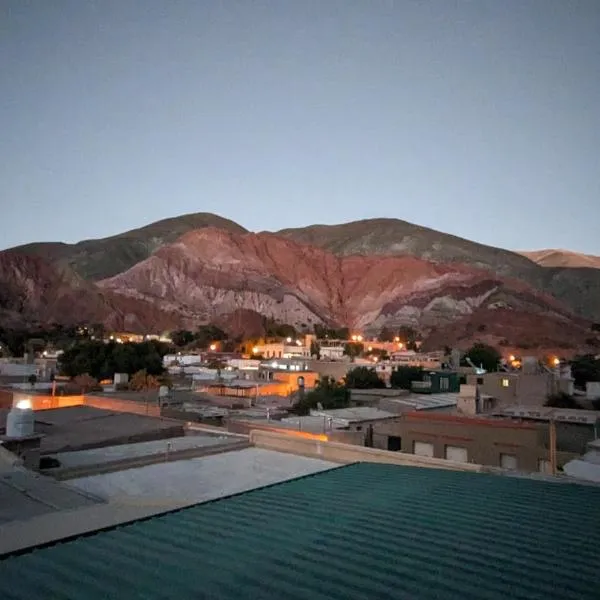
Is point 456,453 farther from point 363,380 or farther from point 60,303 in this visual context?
point 60,303

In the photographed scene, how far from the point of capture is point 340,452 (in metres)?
7.50

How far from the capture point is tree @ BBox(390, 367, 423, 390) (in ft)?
131

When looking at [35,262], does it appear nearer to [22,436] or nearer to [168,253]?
[168,253]

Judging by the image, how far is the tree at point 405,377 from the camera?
1571 inches

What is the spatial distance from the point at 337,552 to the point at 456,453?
521 inches

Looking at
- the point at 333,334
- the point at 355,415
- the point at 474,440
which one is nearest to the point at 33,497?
the point at 474,440

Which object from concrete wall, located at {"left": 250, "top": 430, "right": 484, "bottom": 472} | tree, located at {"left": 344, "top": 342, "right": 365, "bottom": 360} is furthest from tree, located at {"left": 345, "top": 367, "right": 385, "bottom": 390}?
concrete wall, located at {"left": 250, "top": 430, "right": 484, "bottom": 472}

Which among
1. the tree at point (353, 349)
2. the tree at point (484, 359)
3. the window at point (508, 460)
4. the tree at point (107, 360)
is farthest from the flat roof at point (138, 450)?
the tree at point (353, 349)

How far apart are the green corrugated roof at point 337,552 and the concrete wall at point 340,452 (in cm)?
201

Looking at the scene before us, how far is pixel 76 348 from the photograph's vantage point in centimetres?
3594

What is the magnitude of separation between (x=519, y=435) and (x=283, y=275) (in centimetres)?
12412

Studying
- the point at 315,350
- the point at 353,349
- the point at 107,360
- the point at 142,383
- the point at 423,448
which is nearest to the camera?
the point at 423,448

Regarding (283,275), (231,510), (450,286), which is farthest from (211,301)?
(231,510)

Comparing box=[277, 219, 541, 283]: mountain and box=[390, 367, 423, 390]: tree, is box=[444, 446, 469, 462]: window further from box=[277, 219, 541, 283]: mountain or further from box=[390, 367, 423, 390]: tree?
box=[277, 219, 541, 283]: mountain
